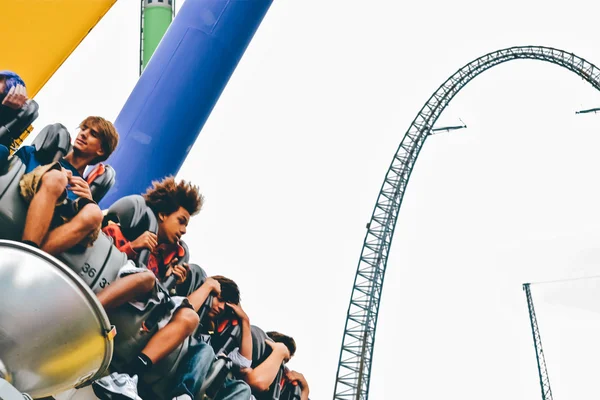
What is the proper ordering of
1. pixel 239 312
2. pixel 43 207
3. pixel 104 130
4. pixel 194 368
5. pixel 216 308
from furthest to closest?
pixel 239 312
pixel 216 308
pixel 194 368
pixel 104 130
pixel 43 207

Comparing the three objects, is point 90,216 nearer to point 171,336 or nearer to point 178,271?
point 171,336

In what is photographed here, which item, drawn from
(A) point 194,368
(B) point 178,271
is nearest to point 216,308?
(B) point 178,271

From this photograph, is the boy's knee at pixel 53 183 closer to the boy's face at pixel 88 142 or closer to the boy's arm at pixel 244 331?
the boy's face at pixel 88 142

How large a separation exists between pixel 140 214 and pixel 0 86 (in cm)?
80

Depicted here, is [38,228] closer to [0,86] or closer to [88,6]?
[0,86]

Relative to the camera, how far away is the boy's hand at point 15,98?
2525 mm

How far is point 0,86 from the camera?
251cm

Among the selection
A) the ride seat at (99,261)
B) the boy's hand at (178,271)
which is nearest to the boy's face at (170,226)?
the boy's hand at (178,271)

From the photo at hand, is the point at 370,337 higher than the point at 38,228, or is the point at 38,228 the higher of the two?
the point at 370,337

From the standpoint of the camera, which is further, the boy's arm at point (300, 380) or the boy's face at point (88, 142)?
the boy's arm at point (300, 380)

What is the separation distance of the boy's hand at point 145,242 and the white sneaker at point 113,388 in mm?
631

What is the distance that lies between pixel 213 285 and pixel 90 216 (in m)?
1.21

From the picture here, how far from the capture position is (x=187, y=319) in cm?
287

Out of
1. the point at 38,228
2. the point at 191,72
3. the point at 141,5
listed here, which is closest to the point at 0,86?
the point at 38,228
